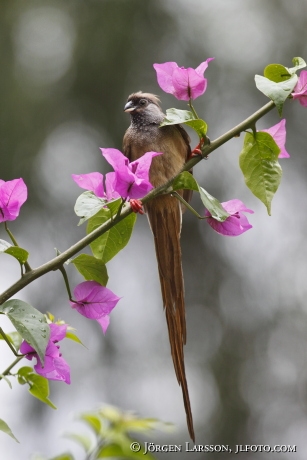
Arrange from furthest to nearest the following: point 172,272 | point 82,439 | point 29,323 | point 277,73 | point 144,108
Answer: point 144,108
point 172,272
point 82,439
point 277,73
point 29,323

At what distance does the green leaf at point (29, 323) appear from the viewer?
1137 millimetres

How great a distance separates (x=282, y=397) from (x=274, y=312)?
0.85 meters

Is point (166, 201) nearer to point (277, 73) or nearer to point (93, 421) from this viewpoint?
point (93, 421)

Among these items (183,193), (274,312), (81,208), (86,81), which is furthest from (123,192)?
(86,81)

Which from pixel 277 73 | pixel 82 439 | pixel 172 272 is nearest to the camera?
pixel 277 73

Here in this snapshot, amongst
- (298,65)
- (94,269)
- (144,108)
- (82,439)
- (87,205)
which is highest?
(144,108)

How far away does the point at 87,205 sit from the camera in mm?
1364

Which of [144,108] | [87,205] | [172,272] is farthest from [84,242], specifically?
[144,108]

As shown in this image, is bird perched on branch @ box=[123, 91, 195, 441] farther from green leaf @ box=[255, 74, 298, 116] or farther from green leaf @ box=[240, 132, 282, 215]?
green leaf @ box=[255, 74, 298, 116]

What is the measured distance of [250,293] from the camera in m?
7.30

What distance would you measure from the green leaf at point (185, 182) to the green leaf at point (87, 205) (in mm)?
148

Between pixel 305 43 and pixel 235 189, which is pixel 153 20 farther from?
pixel 235 189

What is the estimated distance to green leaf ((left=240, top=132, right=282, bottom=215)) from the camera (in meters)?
1.42

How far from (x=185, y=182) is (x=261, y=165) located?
19 centimetres
